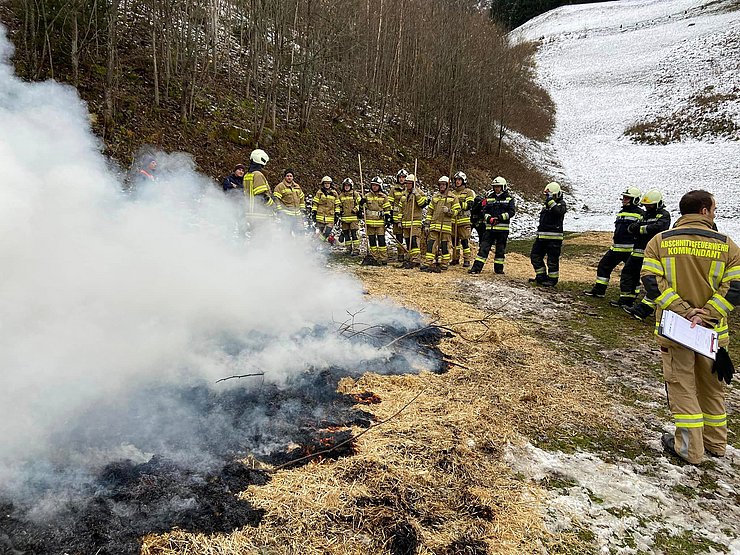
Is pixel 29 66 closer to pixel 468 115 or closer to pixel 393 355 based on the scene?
pixel 393 355

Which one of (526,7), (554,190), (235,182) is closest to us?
(554,190)

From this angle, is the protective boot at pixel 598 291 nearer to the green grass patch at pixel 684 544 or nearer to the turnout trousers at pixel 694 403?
the turnout trousers at pixel 694 403

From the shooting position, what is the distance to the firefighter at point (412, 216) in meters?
12.3

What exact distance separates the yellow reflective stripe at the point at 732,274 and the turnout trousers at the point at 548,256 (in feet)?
19.2

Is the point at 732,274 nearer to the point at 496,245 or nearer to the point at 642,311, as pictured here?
the point at 642,311

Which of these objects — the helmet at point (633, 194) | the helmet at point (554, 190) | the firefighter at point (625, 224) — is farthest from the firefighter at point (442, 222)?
the helmet at point (633, 194)

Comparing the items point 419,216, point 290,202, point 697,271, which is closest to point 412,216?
point 419,216

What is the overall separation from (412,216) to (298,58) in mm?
12695

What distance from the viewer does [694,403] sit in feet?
13.9

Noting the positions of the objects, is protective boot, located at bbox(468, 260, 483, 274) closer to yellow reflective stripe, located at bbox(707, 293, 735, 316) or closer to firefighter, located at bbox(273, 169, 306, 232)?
firefighter, located at bbox(273, 169, 306, 232)

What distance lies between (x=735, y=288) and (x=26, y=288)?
637cm

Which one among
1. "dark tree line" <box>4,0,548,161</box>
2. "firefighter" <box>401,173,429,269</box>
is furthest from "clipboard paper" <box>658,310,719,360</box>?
"dark tree line" <box>4,0,548,161</box>

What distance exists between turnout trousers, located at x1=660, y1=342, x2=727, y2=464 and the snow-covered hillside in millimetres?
16651

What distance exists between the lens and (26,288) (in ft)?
12.3
